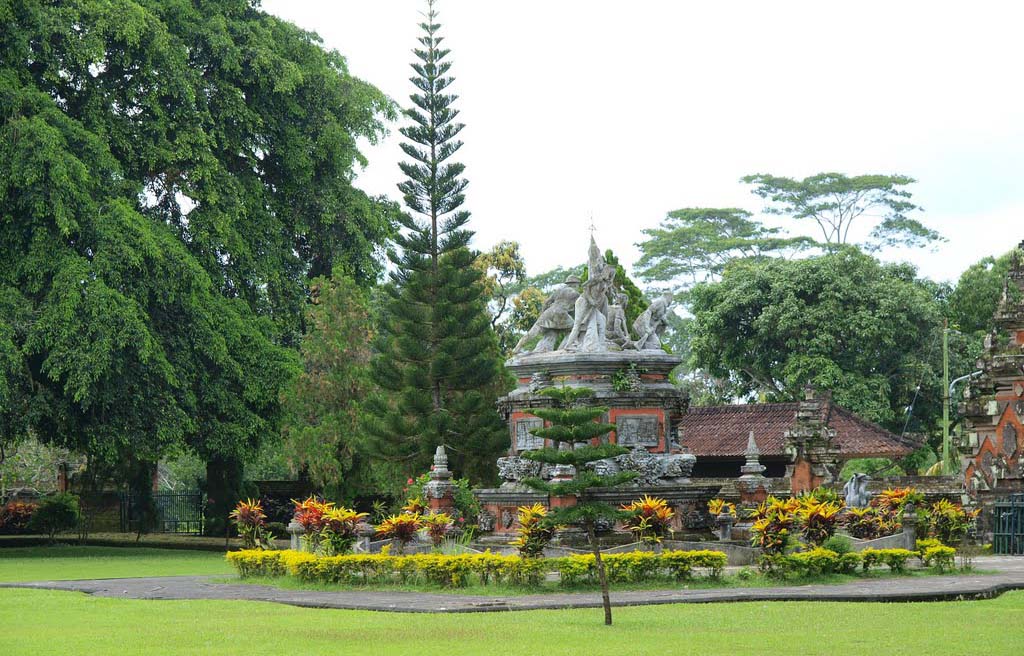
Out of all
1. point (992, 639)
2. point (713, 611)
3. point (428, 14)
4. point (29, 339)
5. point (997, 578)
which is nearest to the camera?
point (992, 639)

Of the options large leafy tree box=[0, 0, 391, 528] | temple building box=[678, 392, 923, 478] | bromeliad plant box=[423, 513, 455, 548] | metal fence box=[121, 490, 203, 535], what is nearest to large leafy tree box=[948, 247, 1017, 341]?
temple building box=[678, 392, 923, 478]

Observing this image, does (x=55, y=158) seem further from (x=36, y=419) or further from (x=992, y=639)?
(x=992, y=639)

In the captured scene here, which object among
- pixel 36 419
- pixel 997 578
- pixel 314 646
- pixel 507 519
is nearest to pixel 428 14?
pixel 36 419

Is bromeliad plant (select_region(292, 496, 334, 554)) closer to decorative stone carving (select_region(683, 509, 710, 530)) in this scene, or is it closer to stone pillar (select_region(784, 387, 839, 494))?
decorative stone carving (select_region(683, 509, 710, 530))

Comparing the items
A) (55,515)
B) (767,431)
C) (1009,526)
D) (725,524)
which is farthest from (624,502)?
(55,515)

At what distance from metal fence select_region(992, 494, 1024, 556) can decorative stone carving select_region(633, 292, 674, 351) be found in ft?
19.5

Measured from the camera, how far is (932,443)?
39281 mm

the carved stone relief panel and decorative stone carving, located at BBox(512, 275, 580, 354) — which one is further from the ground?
decorative stone carving, located at BBox(512, 275, 580, 354)

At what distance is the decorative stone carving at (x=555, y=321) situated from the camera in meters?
22.2

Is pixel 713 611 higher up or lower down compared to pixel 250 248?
lower down

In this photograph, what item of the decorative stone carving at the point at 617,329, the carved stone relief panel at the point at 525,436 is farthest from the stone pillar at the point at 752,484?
the carved stone relief panel at the point at 525,436

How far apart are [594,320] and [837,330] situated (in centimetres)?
1694

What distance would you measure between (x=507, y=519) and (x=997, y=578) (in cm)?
691

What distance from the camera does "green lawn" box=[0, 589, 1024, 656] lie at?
11547mm
